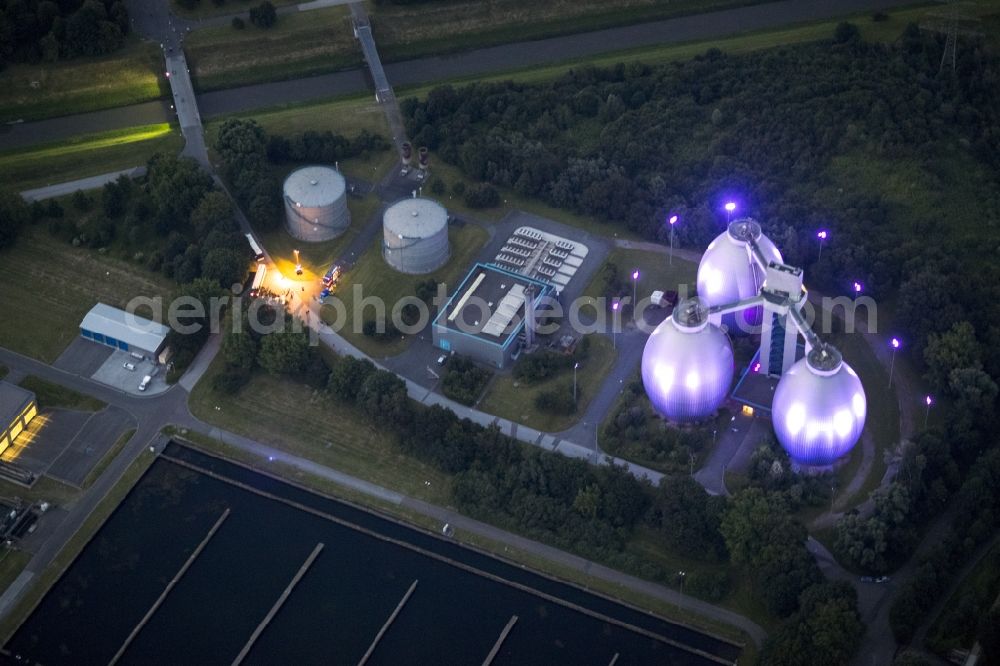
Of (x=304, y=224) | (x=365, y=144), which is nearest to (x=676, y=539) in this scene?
(x=304, y=224)

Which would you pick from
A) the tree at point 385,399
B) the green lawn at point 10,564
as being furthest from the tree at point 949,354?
the green lawn at point 10,564

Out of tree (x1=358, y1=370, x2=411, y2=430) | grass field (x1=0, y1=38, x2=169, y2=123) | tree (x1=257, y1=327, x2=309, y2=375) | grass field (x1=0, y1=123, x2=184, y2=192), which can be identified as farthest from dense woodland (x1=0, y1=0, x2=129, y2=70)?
tree (x1=358, y1=370, x2=411, y2=430)

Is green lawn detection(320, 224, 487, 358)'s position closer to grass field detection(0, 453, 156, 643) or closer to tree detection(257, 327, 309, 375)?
tree detection(257, 327, 309, 375)

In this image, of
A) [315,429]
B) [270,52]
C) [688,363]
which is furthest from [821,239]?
[270,52]

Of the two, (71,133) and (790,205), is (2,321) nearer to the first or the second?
(71,133)

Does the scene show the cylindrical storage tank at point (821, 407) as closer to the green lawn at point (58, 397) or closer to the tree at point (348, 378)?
the tree at point (348, 378)
